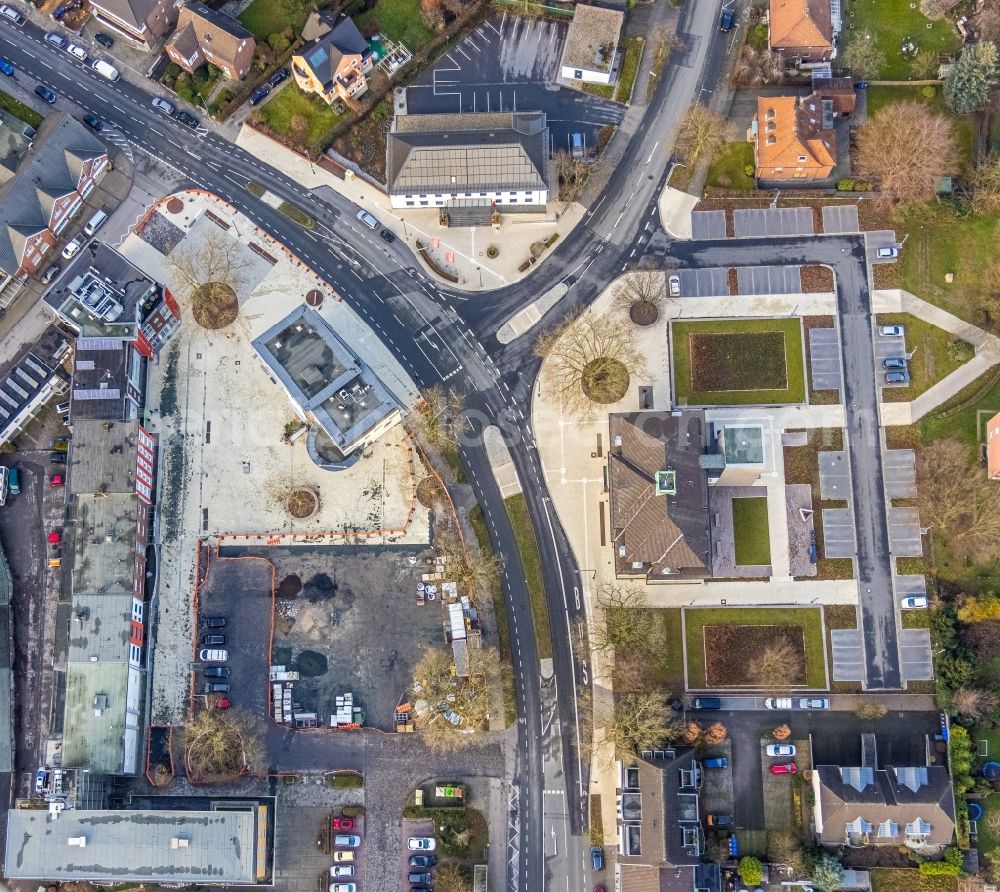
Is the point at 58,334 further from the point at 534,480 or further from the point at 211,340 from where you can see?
the point at 534,480

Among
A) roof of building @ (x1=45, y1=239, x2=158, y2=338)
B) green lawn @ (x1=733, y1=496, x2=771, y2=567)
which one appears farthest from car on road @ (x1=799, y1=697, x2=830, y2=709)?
roof of building @ (x1=45, y1=239, x2=158, y2=338)

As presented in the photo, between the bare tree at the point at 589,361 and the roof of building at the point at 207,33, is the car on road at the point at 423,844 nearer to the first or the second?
the bare tree at the point at 589,361

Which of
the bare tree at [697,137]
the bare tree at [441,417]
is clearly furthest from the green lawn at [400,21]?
the bare tree at [441,417]

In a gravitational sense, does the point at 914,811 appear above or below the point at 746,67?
below

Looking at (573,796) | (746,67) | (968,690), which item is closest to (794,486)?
(968,690)

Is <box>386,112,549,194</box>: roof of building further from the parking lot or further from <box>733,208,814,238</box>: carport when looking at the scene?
<box>733,208,814,238</box>: carport
